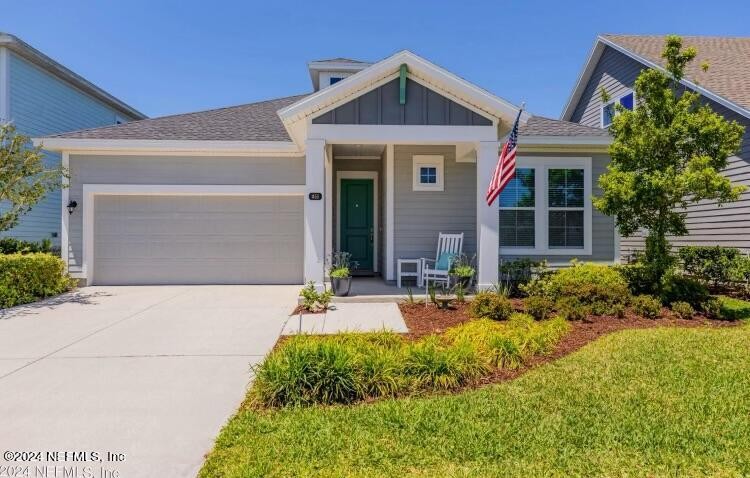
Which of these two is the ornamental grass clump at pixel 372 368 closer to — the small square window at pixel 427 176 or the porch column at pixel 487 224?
the porch column at pixel 487 224

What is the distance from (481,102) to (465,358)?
5036 mm

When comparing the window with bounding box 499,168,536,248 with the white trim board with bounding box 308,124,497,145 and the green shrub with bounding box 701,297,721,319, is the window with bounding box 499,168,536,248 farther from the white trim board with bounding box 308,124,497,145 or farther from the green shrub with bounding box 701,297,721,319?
the green shrub with bounding box 701,297,721,319

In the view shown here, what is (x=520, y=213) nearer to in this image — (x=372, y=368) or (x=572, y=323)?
(x=572, y=323)

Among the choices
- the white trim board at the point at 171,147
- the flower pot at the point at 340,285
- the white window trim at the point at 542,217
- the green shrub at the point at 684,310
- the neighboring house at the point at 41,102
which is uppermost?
the neighboring house at the point at 41,102

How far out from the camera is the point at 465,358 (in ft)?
13.3

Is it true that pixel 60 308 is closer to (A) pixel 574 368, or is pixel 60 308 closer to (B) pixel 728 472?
(A) pixel 574 368

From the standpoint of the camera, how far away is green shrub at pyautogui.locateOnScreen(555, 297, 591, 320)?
20.1ft

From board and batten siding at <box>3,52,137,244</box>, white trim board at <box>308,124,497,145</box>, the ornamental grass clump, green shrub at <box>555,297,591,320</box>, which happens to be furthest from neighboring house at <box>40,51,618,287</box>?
the ornamental grass clump

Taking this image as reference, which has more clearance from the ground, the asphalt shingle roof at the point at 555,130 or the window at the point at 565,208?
the asphalt shingle roof at the point at 555,130

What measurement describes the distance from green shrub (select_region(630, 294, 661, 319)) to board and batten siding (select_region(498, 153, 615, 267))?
3.34 m

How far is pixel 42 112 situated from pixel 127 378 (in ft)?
42.7

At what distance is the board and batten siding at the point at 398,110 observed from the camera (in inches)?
294

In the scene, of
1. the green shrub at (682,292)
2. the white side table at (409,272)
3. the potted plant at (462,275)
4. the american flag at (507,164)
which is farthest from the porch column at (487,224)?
the green shrub at (682,292)

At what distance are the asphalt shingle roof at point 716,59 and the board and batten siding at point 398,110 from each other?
20.5ft
